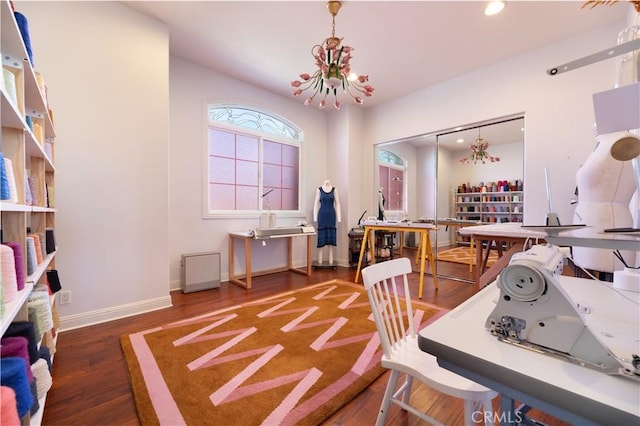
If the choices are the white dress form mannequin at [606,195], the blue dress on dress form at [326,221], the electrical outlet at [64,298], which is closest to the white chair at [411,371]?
the white dress form mannequin at [606,195]

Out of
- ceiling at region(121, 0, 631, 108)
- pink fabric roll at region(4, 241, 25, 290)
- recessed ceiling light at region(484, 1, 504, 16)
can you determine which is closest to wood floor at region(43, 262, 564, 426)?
pink fabric roll at region(4, 241, 25, 290)

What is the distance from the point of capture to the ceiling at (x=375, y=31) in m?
2.45

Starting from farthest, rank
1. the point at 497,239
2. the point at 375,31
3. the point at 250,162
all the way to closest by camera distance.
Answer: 1. the point at 250,162
2. the point at 375,31
3. the point at 497,239

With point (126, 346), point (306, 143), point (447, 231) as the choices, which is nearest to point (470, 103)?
Result: point (447, 231)

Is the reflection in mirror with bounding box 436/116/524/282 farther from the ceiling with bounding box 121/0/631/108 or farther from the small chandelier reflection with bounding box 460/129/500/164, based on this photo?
the ceiling with bounding box 121/0/631/108

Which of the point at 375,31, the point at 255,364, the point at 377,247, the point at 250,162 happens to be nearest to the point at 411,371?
the point at 255,364

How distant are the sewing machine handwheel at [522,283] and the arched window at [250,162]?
3573 millimetres

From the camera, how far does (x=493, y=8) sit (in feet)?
7.93

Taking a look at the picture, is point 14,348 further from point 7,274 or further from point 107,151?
point 107,151

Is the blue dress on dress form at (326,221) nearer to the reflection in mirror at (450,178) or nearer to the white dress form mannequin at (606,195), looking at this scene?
the reflection in mirror at (450,178)

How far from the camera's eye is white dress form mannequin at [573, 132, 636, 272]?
1.64 m

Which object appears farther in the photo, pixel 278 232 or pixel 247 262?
pixel 278 232

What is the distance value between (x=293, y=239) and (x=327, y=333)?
8.26ft

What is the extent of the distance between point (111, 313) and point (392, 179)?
15.1 ft
